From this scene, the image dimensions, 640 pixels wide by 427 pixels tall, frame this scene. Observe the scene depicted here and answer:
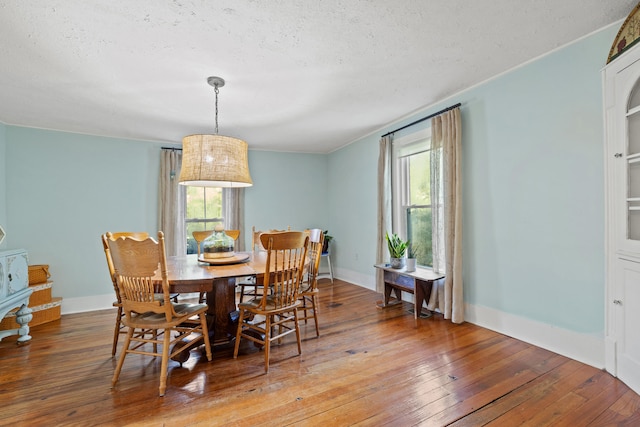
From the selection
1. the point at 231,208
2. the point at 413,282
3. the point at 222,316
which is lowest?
the point at 222,316

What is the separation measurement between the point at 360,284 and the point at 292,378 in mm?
2855

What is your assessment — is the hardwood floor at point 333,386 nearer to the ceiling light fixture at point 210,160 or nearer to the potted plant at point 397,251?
the potted plant at point 397,251

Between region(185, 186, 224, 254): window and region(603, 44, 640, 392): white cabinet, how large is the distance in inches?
186

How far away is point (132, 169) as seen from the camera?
14.2 feet

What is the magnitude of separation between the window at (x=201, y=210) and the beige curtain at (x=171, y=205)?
143mm

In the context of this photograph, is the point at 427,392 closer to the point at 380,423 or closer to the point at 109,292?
the point at 380,423

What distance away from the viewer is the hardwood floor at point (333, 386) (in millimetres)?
1671

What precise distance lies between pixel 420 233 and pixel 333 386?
2394 mm

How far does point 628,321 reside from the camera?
187 cm

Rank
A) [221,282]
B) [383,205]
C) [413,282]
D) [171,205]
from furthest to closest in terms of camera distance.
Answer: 1. [171,205]
2. [383,205]
3. [413,282]
4. [221,282]

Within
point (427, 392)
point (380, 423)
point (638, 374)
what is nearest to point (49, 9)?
point (380, 423)

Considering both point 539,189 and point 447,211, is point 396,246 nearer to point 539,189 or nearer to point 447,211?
point 447,211

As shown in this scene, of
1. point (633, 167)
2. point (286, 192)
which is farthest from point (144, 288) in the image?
point (286, 192)

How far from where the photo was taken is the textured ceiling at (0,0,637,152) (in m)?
1.77
